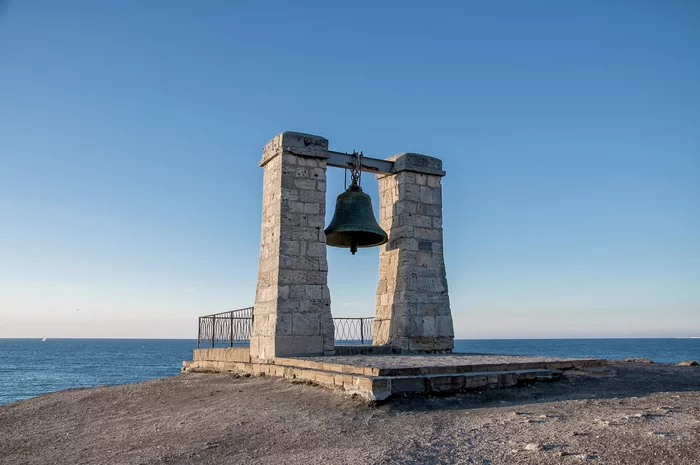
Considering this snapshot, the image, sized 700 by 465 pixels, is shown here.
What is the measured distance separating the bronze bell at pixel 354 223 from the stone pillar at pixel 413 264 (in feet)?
2.43

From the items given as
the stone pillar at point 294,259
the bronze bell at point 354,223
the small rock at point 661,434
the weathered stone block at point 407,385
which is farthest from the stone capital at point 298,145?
the small rock at point 661,434

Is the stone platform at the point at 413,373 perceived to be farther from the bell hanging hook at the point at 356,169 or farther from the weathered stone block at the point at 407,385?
the bell hanging hook at the point at 356,169

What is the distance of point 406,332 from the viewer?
34.7 feet

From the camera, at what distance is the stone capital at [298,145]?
10.0m

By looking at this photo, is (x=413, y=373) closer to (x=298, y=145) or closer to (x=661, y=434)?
(x=661, y=434)

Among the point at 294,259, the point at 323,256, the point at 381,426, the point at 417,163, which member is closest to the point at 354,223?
the point at 323,256

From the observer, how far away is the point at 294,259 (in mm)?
9773

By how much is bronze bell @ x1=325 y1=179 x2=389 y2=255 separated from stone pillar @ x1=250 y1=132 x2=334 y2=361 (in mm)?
300

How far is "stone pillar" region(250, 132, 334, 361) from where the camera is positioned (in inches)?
377

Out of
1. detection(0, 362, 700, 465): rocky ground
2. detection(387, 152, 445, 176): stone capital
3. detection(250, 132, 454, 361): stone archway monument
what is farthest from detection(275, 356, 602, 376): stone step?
detection(387, 152, 445, 176): stone capital

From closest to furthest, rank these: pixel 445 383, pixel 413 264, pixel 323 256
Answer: pixel 445 383, pixel 323 256, pixel 413 264

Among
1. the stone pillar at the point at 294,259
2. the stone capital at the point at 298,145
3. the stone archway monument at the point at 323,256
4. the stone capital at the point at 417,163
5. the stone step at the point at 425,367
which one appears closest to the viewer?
the stone step at the point at 425,367

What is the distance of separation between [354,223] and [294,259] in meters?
1.18

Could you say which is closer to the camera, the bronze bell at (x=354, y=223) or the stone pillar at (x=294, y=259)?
the stone pillar at (x=294, y=259)
